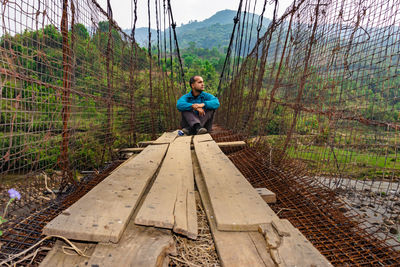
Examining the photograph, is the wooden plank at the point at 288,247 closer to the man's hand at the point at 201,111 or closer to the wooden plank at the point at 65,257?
the wooden plank at the point at 65,257

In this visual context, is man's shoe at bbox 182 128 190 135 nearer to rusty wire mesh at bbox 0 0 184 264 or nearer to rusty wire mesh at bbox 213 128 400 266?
rusty wire mesh at bbox 0 0 184 264

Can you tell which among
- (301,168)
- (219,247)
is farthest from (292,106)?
(219,247)

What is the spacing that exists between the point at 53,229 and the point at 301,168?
145 centimetres

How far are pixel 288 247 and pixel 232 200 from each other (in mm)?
334

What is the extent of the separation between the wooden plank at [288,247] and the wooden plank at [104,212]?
47 cm

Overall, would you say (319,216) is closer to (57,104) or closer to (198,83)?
(57,104)

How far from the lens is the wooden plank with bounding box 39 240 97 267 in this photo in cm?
67

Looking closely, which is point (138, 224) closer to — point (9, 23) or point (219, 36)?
point (9, 23)

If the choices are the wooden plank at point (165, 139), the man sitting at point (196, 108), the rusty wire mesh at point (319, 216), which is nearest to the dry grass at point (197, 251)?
the rusty wire mesh at point (319, 216)

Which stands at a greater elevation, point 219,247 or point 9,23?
point 9,23

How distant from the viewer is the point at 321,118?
1525 millimetres

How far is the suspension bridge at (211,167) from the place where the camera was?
759 millimetres

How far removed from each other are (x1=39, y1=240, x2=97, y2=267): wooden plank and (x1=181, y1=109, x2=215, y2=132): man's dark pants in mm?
2615

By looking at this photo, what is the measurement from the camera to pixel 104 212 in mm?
868
